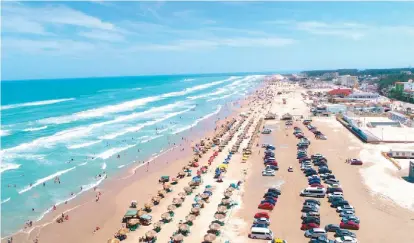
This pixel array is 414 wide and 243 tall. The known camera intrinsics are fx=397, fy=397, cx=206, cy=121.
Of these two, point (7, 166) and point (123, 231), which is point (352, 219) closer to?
point (123, 231)

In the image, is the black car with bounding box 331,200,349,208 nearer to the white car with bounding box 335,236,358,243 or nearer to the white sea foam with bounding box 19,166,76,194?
the white car with bounding box 335,236,358,243

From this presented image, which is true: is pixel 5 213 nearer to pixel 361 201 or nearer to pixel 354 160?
pixel 361 201

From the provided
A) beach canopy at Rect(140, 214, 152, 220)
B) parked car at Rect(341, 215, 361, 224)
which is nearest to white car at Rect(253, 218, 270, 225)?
parked car at Rect(341, 215, 361, 224)

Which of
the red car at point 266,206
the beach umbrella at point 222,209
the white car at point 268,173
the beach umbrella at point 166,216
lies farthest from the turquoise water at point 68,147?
the red car at point 266,206

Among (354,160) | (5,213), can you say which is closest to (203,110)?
(354,160)

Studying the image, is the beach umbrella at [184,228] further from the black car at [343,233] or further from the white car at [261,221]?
the black car at [343,233]

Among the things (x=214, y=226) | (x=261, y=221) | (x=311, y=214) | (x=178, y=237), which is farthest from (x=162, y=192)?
(x=311, y=214)
